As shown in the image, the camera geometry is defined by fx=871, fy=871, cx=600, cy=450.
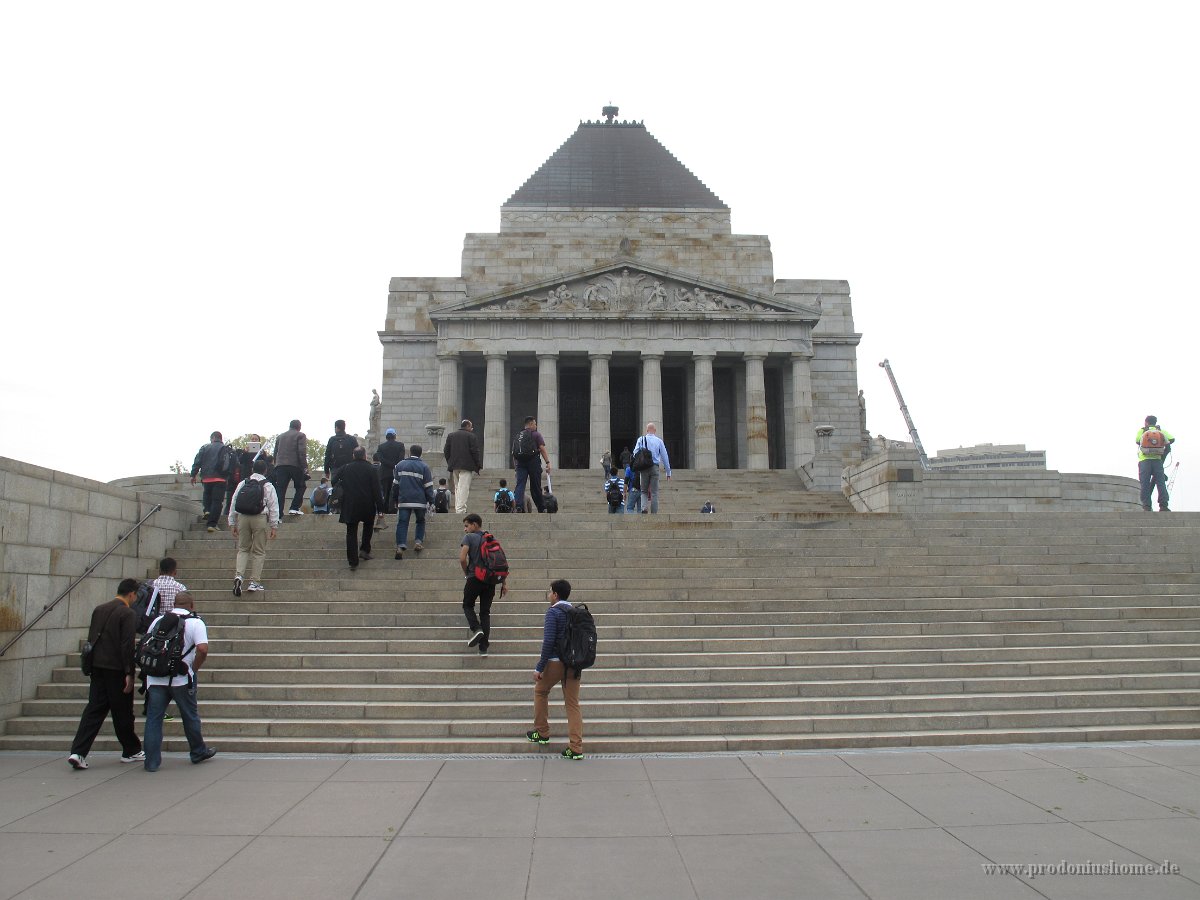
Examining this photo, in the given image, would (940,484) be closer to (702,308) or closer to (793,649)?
(793,649)

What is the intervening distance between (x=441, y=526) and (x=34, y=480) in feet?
21.9

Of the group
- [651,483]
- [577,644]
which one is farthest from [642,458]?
[577,644]

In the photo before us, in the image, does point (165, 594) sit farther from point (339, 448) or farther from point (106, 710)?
point (339, 448)

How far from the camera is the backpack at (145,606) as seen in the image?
8935 millimetres

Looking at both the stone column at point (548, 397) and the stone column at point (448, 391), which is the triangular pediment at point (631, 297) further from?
the stone column at point (448, 391)

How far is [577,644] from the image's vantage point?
8328 millimetres

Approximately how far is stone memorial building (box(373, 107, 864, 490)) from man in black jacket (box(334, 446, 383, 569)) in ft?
64.0

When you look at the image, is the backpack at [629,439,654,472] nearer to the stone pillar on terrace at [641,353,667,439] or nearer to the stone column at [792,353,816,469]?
the stone pillar on terrace at [641,353,667,439]

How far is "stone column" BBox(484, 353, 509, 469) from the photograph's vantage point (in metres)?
35.4

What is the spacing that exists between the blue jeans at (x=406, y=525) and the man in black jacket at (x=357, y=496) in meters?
0.54

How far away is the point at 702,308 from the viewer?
37.2m

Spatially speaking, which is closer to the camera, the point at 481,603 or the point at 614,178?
the point at 481,603

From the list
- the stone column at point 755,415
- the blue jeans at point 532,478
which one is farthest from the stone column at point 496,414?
the blue jeans at point 532,478

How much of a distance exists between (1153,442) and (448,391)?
25727mm
